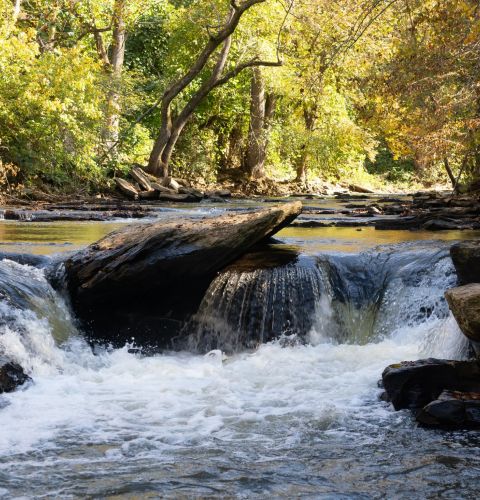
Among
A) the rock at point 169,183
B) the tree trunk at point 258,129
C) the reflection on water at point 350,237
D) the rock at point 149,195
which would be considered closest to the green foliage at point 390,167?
the tree trunk at point 258,129

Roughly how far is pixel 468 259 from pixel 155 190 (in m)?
16.3

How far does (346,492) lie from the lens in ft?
14.0

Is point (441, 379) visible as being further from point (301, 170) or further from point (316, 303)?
point (301, 170)

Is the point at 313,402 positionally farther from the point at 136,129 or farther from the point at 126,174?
the point at 136,129

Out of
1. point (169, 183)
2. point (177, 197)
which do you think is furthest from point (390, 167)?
point (177, 197)

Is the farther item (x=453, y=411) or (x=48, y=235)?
(x=48, y=235)

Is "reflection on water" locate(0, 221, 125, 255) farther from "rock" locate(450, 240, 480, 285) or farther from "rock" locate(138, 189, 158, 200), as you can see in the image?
"rock" locate(138, 189, 158, 200)

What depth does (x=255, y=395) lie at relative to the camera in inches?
255

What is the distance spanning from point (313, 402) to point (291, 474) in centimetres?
168

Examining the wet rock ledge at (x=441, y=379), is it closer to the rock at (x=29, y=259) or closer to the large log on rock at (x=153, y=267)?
the large log on rock at (x=153, y=267)

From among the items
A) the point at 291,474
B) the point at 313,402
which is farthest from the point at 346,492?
the point at 313,402

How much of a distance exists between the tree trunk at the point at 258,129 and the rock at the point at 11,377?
25311mm

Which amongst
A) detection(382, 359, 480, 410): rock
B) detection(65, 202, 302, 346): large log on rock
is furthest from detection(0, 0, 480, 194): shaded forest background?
detection(382, 359, 480, 410): rock

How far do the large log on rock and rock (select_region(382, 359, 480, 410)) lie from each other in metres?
3.31
